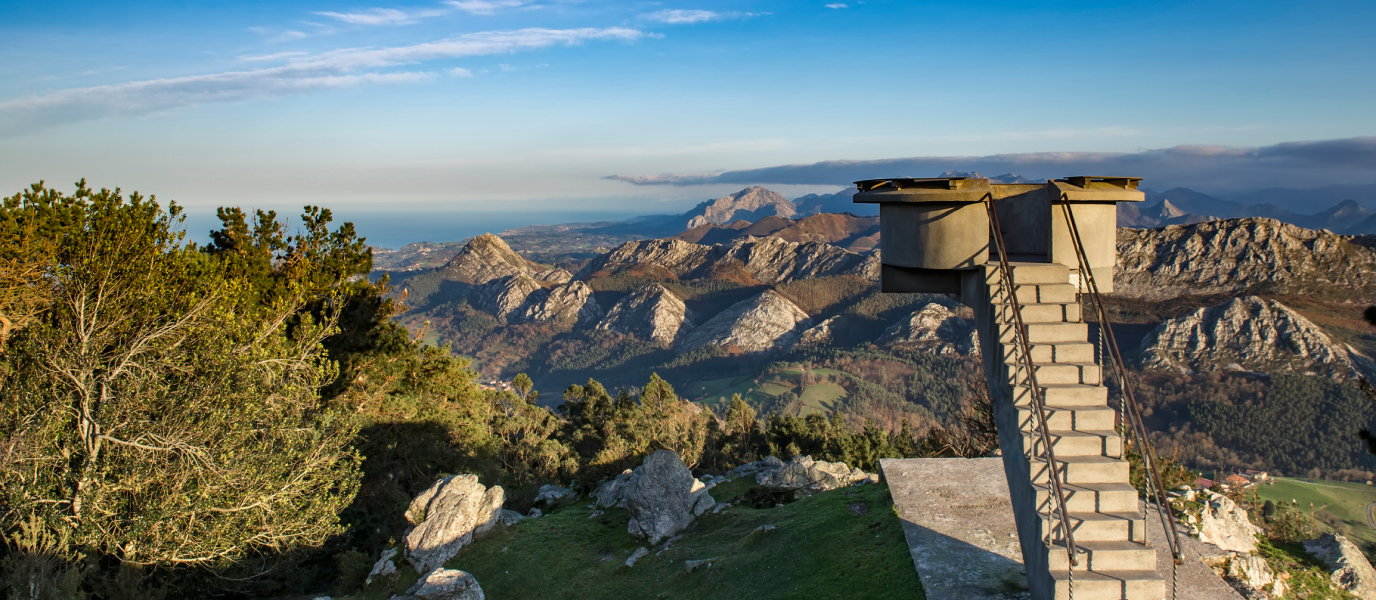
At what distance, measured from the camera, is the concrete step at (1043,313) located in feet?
27.5

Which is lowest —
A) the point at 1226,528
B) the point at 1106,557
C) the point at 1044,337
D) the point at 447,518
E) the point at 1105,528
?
the point at 447,518

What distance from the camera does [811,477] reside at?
18766 mm

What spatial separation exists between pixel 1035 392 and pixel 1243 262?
582ft

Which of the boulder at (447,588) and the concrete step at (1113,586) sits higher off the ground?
the concrete step at (1113,586)

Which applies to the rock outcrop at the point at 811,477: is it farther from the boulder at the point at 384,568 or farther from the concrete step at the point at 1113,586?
the concrete step at the point at 1113,586

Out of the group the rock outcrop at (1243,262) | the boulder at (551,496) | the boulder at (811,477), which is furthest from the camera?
the rock outcrop at (1243,262)

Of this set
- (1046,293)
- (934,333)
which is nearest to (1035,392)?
(1046,293)

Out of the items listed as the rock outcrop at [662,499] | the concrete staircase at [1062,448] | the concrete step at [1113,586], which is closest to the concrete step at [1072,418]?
the concrete staircase at [1062,448]

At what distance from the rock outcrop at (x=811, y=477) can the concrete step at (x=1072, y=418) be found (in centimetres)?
1008

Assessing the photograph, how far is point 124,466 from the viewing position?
14555mm

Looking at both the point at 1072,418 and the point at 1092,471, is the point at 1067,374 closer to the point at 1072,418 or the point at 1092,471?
the point at 1072,418

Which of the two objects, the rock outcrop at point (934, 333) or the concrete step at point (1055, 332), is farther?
the rock outcrop at point (934, 333)

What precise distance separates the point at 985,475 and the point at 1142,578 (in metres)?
7.36

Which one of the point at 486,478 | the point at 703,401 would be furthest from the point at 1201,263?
the point at 486,478
